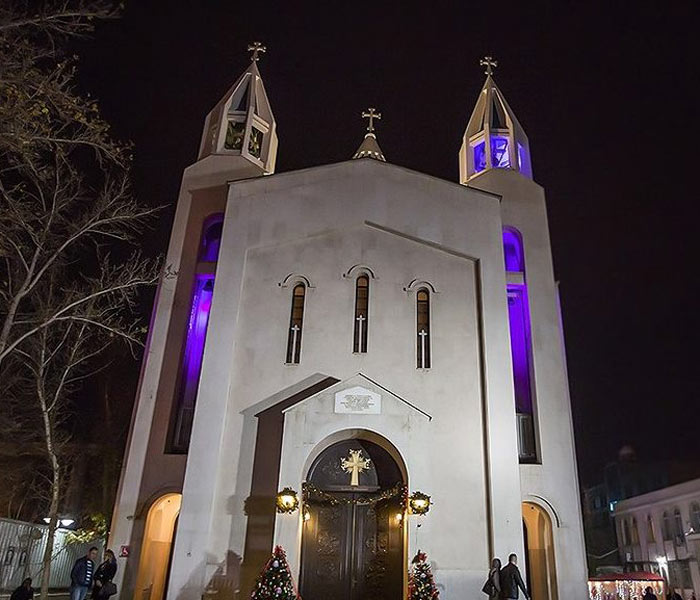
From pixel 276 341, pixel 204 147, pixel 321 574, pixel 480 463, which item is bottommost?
pixel 321 574

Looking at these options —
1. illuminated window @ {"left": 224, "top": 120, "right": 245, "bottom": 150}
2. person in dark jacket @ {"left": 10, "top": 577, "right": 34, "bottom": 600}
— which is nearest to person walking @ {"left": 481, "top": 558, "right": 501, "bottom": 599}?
person in dark jacket @ {"left": 10, "top": 577, "right": 34, "bottom": 600}

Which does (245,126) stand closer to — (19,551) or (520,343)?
(520,343)

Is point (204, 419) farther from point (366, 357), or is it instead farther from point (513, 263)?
point (513, 263)

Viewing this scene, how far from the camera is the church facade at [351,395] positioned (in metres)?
12.9

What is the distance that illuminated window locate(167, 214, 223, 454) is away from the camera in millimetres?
14992

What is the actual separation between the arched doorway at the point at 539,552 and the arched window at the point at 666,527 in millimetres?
21801

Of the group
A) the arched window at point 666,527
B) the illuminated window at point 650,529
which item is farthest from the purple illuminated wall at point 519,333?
the illuminated window at point 650,529

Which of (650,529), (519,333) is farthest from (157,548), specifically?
(650,529)

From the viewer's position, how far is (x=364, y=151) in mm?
23516

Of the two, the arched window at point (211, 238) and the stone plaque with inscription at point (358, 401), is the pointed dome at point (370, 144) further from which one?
the stone plaque with inscription at point (358, 401)

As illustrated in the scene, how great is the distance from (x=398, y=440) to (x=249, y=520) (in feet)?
11.8

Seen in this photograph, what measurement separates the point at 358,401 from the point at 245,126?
10893mm

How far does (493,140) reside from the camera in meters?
20.3

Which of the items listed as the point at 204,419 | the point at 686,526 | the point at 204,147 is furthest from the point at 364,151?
the point at 686,526
